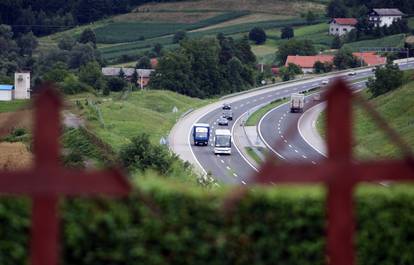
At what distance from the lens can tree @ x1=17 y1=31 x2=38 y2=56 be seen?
4904 inches

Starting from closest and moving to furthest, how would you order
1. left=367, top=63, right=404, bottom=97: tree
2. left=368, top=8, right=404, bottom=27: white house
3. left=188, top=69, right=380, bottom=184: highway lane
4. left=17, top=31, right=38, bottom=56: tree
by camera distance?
1. left=188, top=69, right=380, bottom=184: highway lane
2. left=367, top=63, right=404, bottom=97: tree
3. left=17, top=31, right=38, bottom=56: tree
4. left=368, top=8, right=404, bottom=27: white house

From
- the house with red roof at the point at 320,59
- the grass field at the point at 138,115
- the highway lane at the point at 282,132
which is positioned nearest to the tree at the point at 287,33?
the house with red roof at the point at 320,59

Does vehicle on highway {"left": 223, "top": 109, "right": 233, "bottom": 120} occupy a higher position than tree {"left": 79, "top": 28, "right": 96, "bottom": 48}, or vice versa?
tree {"left": 79, "top": 28, "right": 96, "bottom": 48}

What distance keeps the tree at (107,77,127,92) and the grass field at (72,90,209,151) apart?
4451 mm

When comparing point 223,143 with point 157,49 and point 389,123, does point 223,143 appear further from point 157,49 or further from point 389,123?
point 157,49

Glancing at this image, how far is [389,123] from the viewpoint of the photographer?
199 feet

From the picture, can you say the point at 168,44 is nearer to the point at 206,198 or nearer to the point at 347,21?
the point at 347,21

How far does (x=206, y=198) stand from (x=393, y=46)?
363 feet

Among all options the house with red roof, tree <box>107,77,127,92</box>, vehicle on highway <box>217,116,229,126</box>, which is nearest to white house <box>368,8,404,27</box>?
the house with red roof

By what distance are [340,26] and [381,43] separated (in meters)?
11.7

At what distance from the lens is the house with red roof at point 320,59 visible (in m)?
105

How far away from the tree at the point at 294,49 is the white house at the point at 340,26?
13369mm

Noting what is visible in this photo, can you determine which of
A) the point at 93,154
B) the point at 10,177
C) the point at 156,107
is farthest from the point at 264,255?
the point at 156,107

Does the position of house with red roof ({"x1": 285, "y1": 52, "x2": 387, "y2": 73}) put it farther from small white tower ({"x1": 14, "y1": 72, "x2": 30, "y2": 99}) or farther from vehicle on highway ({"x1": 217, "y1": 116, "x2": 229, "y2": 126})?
small white tower ({"x1": 14, "y1": 72, "x2": 30, "y2": 99})
